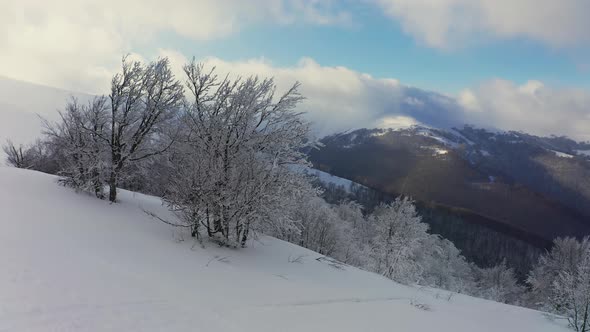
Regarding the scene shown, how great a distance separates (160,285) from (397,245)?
93.7 ft

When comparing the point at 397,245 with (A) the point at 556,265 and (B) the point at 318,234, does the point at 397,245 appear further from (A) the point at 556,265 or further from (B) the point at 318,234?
(A) the point at 556,265

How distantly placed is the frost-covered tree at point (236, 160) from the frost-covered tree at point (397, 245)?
65.8 feet

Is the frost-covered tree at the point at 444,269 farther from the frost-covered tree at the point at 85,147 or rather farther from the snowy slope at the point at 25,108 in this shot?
the snowy slope at the point at 25,108

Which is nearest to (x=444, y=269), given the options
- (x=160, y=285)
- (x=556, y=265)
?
(x=556, y=265)

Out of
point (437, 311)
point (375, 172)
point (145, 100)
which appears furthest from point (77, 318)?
point (375, 172)

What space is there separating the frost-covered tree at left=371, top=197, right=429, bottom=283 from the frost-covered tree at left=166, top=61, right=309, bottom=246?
20.1 metres

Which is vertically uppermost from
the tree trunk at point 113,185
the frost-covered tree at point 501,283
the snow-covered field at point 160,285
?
the tree trunk at point 113,185

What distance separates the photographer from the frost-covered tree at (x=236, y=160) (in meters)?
13.2

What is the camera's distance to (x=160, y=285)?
790 centimetres

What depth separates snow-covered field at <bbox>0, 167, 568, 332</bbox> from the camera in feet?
20.2

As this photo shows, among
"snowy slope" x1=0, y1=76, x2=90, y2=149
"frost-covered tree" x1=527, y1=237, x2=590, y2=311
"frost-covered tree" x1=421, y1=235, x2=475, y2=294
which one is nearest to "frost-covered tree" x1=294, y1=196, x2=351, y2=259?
"frost-covered tree" x1=421, y1=235, x2=475, y2=294

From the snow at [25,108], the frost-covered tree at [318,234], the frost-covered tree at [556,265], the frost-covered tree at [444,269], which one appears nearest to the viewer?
the frost-covered tree at [318,234]

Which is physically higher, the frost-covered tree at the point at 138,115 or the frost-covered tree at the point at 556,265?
the frost-covered tree at the point at 138,115

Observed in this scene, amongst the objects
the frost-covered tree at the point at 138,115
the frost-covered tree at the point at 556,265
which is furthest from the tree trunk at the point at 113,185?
the frost-covered tree at the point at 556,265
